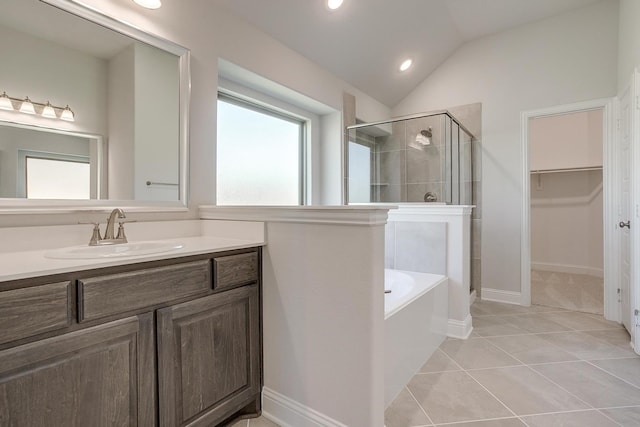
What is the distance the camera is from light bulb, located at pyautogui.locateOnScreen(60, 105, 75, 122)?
144 cm

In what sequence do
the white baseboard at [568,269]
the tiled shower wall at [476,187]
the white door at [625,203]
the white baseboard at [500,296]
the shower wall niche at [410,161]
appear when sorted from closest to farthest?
the white door at [625,203], the shower wall niche at [410,161], the white baseboard at [500,296], the tiled shower wall at [476,187], the white baseboard at [568,269]

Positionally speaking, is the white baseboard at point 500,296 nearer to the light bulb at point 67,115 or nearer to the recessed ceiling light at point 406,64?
the recessed ceiling light at point 406,64

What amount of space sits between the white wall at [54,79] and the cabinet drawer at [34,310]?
83 cm

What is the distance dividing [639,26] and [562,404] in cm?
252

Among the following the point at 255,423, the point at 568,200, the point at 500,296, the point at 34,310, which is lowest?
the point at 255,423

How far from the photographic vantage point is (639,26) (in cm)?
224

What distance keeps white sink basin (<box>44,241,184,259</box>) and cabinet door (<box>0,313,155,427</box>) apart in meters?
0.25

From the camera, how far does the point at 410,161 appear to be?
3.31 metres

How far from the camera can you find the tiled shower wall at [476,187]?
3510 mm

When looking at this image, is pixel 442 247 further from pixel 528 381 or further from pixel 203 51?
pixel 203 51

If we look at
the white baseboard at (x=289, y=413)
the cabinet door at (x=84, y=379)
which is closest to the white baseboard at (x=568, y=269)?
the white baseboard at (x=289, y=413)

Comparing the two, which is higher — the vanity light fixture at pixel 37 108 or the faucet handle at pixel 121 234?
the vanity light fixture at pixel 37 108

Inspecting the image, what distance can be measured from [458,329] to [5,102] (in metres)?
2.90

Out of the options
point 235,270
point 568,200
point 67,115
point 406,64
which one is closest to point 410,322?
point 235,270
